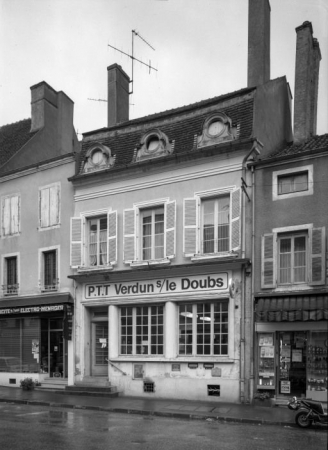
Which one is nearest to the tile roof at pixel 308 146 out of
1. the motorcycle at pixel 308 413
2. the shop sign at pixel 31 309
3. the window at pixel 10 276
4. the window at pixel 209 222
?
the window at pixel 209 222

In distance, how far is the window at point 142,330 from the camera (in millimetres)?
18484

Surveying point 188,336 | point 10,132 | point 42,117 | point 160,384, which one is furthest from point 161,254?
point 10,132

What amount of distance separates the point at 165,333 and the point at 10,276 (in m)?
8.08

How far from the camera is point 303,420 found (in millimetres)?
12367

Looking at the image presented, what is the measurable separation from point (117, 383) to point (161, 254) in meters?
4.63

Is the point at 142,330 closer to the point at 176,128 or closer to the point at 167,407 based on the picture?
the point at 167,407

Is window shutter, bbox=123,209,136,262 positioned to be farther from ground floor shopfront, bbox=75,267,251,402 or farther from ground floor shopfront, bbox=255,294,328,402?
ground floor shopfront, bbox=255,294,328,402

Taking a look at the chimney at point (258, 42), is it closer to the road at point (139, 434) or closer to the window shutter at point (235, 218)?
the window shutter at point (235, 218)

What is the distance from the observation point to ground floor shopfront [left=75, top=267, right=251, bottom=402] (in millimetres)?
16875

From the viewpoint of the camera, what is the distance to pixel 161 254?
18609 mm

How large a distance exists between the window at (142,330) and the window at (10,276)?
18.4ft

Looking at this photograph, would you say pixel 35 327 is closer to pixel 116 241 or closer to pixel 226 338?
pixel 116 241

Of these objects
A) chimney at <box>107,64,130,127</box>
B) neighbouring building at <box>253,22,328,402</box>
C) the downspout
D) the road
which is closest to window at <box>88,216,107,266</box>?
chimney at <box>107,64,130,127</box>

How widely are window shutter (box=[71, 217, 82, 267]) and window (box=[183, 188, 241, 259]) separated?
4396 millimetres
